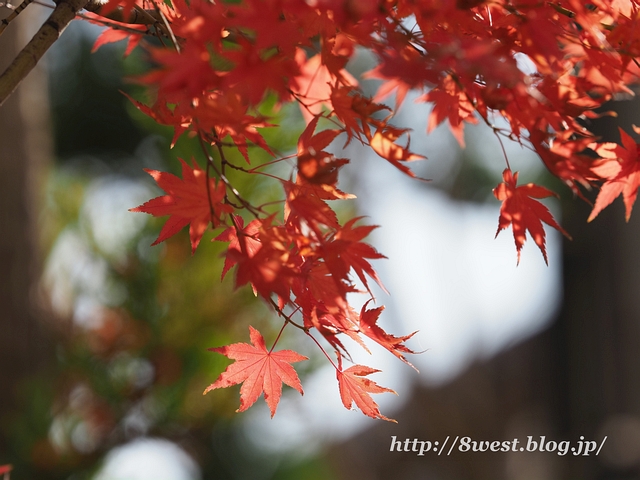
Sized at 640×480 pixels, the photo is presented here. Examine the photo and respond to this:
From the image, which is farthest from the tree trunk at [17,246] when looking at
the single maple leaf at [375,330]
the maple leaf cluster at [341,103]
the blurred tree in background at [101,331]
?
the single maple leaf at [375,330]

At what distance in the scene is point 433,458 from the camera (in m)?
3.72

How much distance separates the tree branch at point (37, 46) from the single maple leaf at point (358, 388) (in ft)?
1.25

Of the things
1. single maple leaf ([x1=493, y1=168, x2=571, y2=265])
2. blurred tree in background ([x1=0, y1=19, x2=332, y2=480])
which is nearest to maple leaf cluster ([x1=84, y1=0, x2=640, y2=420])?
single maple leaf ([x1=493, y1=168, x2=571, y2=265])

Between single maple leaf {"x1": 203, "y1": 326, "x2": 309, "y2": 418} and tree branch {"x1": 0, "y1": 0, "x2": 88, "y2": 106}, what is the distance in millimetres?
301

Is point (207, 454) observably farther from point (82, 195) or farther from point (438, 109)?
point (438, 109)

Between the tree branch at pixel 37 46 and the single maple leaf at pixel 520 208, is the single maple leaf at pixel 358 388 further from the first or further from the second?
the tree branch at pixel 37 46

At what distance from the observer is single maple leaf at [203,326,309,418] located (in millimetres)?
569

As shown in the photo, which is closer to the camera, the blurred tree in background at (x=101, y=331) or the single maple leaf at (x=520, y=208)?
the single maple leaf at (x=520, y=208)

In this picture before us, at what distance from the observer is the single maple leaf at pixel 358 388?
1.82ft

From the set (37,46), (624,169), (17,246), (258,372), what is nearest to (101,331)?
(17,246)

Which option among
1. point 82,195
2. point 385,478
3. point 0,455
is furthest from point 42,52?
point 385,478

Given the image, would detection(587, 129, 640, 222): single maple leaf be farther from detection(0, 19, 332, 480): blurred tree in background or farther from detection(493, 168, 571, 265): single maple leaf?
detection(0, 19, 332, 480): blurred tree in background

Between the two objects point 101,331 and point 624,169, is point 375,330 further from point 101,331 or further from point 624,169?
point 101,331

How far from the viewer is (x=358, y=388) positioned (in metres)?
0.56
